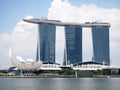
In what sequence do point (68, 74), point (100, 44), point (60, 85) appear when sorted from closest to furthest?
point (60, 85) → point (68, 74) → point (100, 44)

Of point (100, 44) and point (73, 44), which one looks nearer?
point (73, 44)

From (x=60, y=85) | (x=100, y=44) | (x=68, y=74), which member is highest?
(x=100, y=44)

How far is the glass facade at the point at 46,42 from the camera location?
455 ft

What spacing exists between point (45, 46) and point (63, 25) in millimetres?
11718

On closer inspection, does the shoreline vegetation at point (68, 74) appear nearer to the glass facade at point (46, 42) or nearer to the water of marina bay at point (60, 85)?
the glass facade at point (46, 42)

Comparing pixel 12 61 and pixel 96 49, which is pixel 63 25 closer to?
pixel 96 49

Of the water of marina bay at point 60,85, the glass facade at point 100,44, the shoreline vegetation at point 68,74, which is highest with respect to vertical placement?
the glass facade at point 100,44

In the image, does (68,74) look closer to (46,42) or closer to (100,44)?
(46,42)

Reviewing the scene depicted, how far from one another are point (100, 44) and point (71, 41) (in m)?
12.2

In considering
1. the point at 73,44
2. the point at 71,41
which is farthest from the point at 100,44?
the point at 71,41

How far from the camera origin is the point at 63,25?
5620 inches

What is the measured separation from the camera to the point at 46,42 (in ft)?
460

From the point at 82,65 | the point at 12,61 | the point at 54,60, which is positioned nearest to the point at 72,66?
the point at 82,65

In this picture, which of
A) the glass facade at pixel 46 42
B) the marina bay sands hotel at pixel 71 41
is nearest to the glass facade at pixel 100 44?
the marina bay sands hotel at pixel 71 41
